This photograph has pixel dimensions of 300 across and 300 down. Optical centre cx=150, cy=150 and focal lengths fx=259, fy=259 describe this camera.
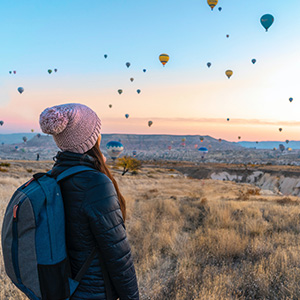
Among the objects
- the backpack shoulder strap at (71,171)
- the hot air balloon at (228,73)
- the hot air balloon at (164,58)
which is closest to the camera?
the backpack shoulder strap at (71,171)

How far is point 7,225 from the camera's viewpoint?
1634 millimetres

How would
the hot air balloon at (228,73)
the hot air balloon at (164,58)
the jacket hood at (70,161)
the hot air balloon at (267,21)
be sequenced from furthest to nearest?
the hot air balloon at (228,73)
the hot air balloon at (164,58)
the hot air balloon at (267,21)
the jacket hood at (70,161)

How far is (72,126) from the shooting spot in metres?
1.84

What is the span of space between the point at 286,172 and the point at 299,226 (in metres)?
46.8

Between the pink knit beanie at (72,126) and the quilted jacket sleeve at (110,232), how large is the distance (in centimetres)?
35

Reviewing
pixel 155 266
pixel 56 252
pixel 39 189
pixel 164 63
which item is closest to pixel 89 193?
pixel 39 189

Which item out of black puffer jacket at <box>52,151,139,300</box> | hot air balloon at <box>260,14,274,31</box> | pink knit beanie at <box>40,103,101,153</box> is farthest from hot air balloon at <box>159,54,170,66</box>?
black puffer jacket at <box>52,151,139,300</box>

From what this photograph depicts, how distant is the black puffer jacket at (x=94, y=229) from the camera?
66.2 inches

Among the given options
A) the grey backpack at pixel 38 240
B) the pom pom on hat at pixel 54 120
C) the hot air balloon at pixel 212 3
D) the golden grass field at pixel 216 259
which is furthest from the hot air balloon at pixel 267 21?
the grey backpack at pixel 38 240

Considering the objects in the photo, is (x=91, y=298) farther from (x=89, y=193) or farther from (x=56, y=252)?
(x=89, y=193)

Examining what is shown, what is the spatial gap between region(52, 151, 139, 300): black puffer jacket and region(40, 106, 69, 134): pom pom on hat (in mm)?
194

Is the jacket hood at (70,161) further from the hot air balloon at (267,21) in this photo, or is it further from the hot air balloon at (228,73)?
the hot air balloon at (228,73)

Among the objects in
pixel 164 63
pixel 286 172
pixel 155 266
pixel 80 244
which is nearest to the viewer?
pixel 80 244

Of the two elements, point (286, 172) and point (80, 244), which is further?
point (286, 172)
